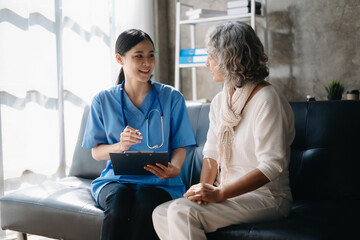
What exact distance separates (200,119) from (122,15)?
5.51 ft

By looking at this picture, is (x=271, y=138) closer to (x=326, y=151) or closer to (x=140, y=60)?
(x=326, y=151)

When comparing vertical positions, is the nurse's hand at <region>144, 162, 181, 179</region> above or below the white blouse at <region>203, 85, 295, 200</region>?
below

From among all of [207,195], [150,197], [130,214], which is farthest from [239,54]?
[130,214]

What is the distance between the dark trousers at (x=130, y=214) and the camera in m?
1.68

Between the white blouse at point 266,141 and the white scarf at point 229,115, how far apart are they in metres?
0.02

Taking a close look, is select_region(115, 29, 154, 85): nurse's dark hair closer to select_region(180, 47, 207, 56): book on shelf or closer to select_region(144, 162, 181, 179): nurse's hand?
select_region(144, 162, 181, 179): nurse's hand

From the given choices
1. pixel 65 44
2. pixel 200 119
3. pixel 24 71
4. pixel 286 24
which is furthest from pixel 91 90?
pixel 286 24

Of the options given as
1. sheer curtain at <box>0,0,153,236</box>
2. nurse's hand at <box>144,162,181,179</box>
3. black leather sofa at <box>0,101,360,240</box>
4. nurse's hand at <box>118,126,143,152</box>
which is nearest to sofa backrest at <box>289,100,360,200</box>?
black leather sofa at <box>0,101,360,240</box>

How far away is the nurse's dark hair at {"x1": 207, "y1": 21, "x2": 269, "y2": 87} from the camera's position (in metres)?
1.61

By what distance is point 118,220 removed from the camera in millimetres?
1688

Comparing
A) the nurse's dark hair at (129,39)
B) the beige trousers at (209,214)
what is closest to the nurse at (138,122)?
the nurse's dark hair at (129,39)

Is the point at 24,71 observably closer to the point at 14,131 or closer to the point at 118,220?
the point at 14,131

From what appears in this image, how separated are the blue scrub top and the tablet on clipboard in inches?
7.9

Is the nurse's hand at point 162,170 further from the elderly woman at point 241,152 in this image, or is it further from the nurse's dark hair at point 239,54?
the nurse's dark hair at point 239,54
